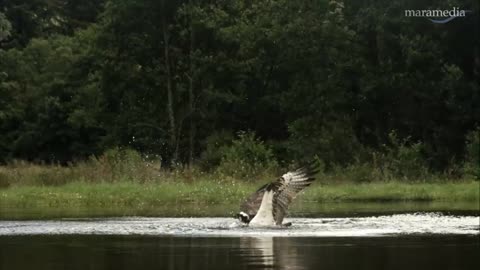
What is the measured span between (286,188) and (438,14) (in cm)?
2964

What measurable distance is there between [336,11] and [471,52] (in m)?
6.68

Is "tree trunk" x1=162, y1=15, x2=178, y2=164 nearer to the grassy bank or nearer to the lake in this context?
the grassy bank

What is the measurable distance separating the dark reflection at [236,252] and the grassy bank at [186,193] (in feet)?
39.5

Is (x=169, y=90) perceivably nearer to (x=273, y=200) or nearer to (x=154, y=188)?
(x=154, y=188)

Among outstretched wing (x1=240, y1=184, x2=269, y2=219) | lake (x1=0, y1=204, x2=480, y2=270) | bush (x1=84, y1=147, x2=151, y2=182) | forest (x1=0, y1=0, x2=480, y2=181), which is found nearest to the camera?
lake (x1=0, y1=204, x2=480, y2=270)

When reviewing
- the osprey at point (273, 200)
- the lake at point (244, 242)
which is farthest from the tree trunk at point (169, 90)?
the osprey at point (273, 200)

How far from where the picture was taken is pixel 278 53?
189 ft

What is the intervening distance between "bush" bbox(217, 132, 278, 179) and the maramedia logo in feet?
32.8

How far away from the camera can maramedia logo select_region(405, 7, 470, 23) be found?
168 feet

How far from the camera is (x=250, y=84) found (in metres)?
59.2

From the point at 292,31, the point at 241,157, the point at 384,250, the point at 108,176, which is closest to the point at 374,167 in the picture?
the point at 241,157

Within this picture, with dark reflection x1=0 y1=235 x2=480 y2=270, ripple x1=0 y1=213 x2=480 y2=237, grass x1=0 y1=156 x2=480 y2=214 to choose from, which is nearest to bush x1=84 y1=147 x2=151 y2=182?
grass x1=0 y1=156 x2=480 y2=214

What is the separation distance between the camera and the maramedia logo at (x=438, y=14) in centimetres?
5122

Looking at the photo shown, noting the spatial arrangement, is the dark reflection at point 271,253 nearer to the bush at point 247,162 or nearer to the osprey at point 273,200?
the osprey at point 273,200
